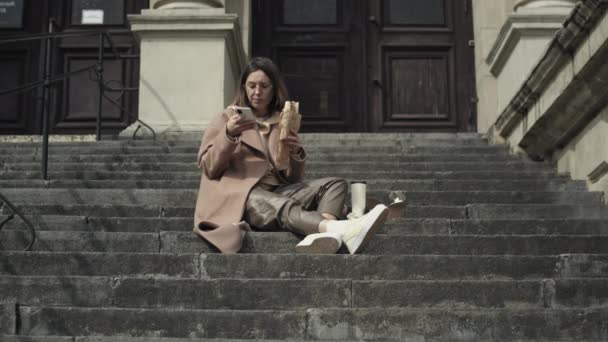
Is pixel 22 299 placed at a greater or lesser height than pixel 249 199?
lesser

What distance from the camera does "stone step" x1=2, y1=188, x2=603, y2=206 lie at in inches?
247

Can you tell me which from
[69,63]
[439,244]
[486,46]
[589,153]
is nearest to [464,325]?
[439,244]

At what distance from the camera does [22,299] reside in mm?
4414

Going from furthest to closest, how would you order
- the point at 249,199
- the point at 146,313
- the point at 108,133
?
1. the point at 108,133
2. the point at 249,199
3. the point at 146,313

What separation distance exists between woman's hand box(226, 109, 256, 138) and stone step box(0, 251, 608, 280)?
0.88m

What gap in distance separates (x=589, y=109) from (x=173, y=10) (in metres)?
4.58

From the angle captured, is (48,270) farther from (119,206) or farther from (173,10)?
(173,10)

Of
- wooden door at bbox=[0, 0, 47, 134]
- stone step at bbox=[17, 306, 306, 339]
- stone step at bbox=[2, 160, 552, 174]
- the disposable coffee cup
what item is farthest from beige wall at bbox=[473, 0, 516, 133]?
stone step at bbox=[17, 306, 306, 339]

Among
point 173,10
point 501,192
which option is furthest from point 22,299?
point 173,10

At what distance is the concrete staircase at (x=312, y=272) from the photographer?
395 centimetres

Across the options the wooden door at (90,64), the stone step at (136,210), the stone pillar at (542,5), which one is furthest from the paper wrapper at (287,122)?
the wooden door at (90,64)

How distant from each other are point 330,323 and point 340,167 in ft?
11.3

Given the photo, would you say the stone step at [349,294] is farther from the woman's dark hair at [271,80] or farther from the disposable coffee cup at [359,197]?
the woman's dark hair at [271,80]

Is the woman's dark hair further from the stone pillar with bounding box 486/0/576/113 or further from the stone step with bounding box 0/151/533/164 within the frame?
the stone pillar with bounding box 486/0/576/113
